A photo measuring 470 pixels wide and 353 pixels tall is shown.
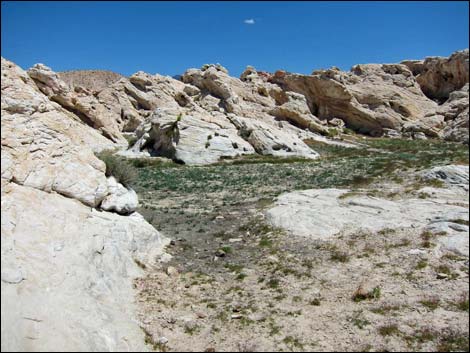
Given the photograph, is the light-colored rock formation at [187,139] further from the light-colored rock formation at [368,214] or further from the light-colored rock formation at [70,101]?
the light-colored rock formation at [368,214]

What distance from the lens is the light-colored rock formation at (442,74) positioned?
74.6 meters

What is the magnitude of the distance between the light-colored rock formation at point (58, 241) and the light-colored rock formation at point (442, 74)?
3099 inches

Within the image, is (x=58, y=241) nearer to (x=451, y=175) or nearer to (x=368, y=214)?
(x=368, y=214)

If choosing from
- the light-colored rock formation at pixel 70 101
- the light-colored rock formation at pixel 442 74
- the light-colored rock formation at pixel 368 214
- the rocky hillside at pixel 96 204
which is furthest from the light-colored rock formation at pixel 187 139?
the light-colored rock formation at pixel 442 74

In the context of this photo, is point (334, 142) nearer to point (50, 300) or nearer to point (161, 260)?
point (161, 260)

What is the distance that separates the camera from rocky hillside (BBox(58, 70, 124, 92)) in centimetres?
13550

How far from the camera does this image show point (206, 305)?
29.8 feet

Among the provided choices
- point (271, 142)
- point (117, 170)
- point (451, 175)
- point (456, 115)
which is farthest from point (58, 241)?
point (456, 115)

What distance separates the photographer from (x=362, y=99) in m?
76.6

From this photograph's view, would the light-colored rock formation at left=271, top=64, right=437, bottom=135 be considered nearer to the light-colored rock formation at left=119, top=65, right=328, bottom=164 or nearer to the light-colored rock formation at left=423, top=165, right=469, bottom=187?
the light-colored rock formation at left=119, top=65, right=328, bottom=164

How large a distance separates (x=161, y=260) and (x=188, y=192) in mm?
11075

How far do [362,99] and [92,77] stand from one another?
101 metres

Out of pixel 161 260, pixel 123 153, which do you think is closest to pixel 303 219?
pixel 161 260

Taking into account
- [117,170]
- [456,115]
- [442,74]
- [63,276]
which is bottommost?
[63,276]
